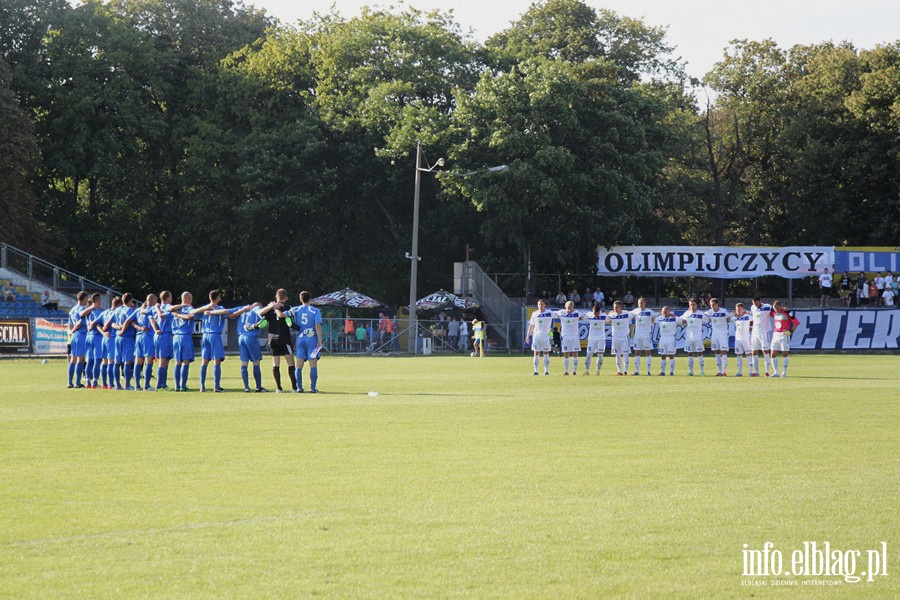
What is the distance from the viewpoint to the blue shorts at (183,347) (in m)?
26.5

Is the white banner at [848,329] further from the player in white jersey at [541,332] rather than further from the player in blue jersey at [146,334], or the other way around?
the player in blue jersey at [146,334]

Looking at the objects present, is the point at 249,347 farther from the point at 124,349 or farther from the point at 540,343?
the point at 540,343

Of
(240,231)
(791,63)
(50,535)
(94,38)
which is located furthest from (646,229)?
(50,535)

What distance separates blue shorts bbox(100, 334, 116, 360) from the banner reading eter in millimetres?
32571

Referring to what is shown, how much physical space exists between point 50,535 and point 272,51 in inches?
2259

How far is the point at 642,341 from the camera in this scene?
1446 inches

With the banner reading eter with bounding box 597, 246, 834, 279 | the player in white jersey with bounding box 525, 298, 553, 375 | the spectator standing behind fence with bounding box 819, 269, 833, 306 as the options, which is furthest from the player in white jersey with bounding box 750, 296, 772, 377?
the spectator standing behind fence with bounding box 819, 269, 833, 306

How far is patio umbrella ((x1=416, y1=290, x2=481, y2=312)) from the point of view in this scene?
57000mm

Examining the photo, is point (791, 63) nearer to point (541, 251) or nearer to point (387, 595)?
point (541, 251)

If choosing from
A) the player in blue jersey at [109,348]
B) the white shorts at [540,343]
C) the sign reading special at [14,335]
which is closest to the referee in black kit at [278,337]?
the player in blue jersey at [109,348]

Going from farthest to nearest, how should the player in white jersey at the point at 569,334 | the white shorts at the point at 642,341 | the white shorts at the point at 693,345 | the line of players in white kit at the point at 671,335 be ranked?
the white shorts at the point at 693,345, the white shorts at the point at 642,341, the player in white jersey at the point at 569,334, the line of players in white kit at the point at 671,335

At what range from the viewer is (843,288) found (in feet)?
187

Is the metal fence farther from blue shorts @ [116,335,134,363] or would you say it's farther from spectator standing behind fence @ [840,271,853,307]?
spectator standing behind fence @ [840,271,853,307]

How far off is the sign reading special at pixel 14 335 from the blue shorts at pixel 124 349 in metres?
20.3
